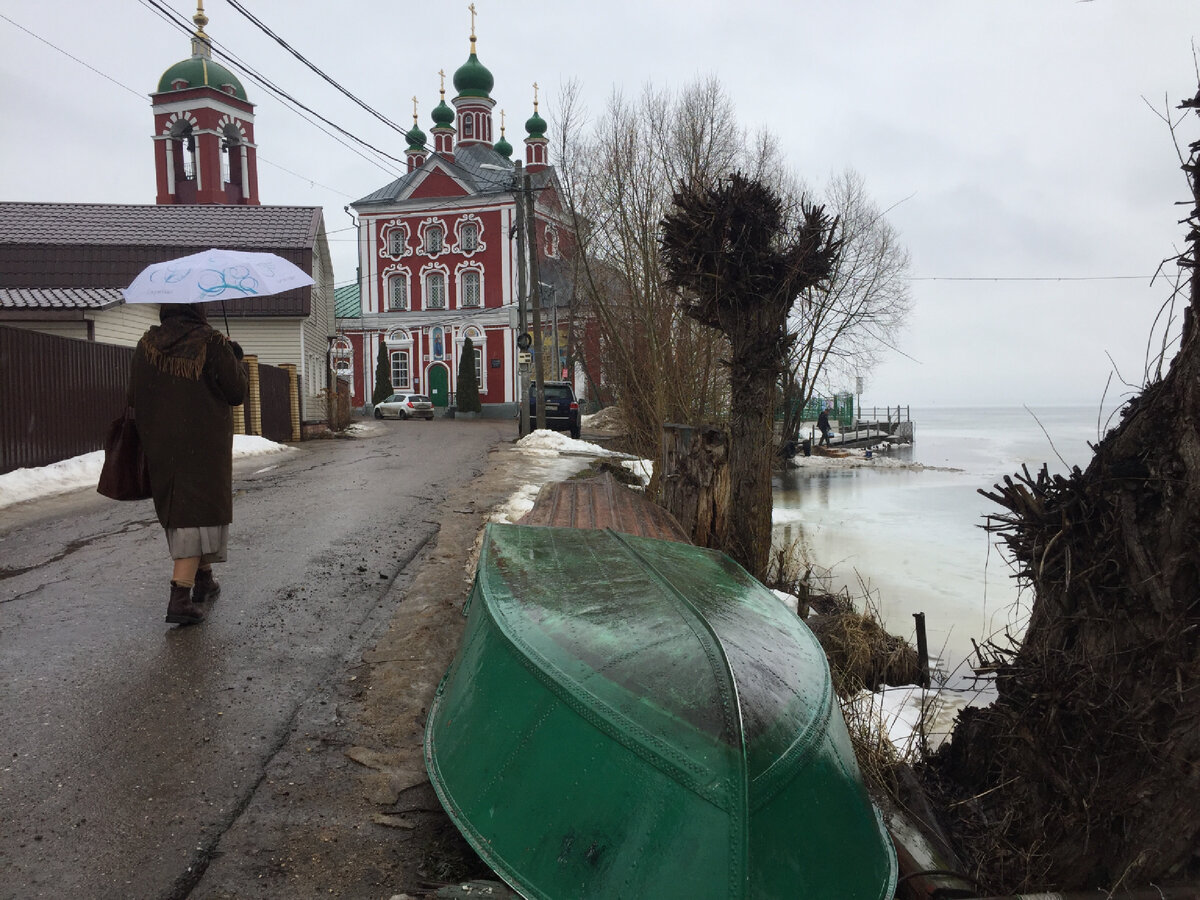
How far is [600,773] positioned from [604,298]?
59.2 feet

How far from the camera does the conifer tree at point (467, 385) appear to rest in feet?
138

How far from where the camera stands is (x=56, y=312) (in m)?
15.7

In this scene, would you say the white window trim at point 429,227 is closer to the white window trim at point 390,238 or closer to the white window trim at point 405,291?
the white window trim at point 390,238

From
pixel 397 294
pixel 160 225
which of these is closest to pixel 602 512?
pixel 160 225

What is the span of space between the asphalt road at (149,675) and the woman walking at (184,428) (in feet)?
1.40

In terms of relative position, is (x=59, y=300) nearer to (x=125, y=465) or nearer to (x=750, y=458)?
(x=125, y=465)

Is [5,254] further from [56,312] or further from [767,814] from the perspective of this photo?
[767,814]

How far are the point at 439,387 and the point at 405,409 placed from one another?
283 inches

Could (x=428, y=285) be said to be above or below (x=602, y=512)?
above

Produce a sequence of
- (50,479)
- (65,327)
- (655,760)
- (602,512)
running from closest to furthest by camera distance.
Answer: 1. (655,760)
2. (602,512)
3. (50,479)
4. (65,327)

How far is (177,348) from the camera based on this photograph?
176 inches

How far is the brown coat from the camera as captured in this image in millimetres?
4457

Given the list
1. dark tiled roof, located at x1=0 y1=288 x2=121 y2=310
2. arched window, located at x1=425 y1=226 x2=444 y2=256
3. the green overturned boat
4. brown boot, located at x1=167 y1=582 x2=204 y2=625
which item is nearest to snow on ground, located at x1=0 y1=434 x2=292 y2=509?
dark tiled roof, located at x1=0 y1=288 x2=121 y2=310

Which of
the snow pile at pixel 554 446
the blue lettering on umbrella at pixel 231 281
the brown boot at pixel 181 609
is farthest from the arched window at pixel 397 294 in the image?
the brown boot at pixel 181 609
